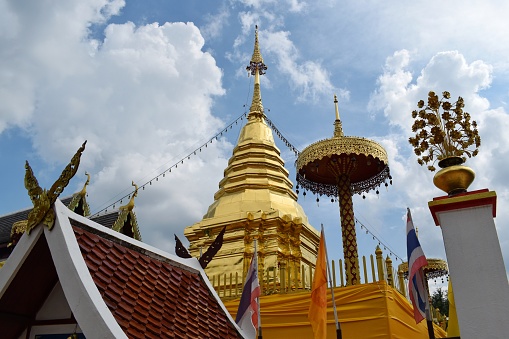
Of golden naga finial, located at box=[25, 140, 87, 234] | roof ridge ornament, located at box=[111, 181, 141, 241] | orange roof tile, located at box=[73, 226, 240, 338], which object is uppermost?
roof ridge ornament, located at box=[111, 181, 141, 241]

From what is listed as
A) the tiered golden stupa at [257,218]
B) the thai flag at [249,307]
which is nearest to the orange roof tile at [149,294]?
the thai flag at [249,307]

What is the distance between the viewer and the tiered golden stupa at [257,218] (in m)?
13.7

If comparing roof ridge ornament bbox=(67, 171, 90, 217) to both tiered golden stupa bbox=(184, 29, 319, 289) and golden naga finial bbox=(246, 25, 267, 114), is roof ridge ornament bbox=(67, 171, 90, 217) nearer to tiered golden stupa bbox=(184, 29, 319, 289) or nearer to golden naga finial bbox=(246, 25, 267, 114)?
tiered golden stupa bbox=(184, 29, 319, 289)

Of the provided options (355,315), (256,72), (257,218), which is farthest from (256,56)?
(355,315)

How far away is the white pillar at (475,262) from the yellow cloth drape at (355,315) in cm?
324

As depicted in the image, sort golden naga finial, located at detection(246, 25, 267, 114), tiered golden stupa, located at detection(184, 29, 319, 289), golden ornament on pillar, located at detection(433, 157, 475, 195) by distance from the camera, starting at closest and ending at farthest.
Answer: golden ornament on pillar, located at detection(433, 157, 475, 195) < tiered golden stupa, located at detection(184, 29, 319, 289) < golden naga finial, located at detection(246, 25, 267, 114)

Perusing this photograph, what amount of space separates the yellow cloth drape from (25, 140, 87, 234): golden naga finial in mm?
4644

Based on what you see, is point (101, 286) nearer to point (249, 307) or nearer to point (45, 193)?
point (45, 193)

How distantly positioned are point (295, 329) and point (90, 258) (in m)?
4.28

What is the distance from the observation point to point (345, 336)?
7363 millimetres

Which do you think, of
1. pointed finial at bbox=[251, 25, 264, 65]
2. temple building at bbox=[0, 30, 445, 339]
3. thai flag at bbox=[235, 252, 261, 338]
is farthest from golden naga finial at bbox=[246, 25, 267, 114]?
thai flag at bbox=[235, 252, 261, 338]

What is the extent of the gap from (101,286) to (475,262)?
3202 millimetres

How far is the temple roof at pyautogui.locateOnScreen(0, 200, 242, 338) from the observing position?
394cm

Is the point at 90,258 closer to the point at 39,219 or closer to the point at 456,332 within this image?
the point at 39,219
